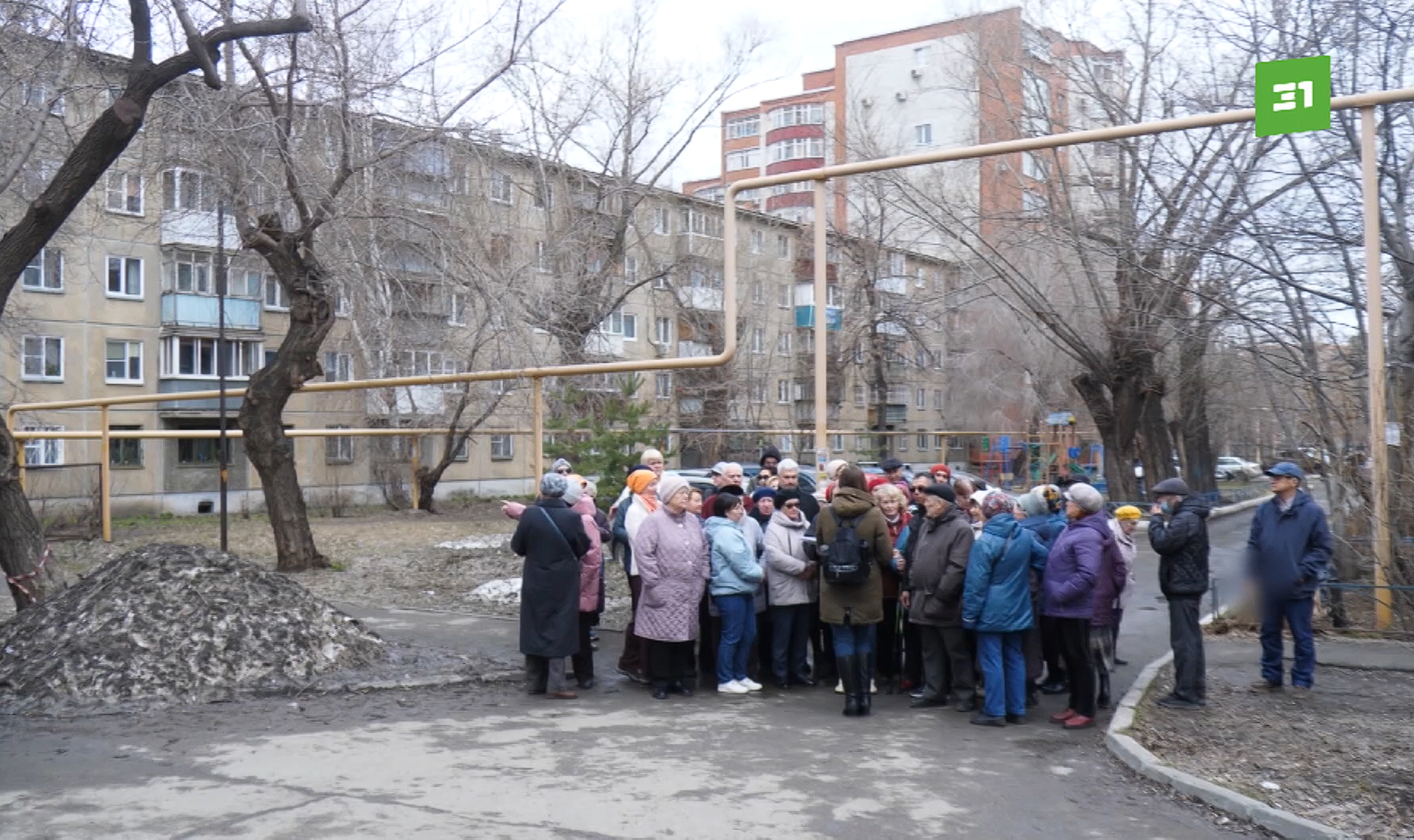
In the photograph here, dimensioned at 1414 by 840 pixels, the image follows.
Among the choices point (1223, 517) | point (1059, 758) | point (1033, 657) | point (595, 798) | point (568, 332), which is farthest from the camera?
point (1223, 517)

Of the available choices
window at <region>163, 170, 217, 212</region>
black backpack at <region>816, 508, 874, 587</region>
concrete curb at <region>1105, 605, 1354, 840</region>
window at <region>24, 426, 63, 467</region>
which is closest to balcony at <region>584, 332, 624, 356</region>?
window at <region>163, 170, 217, 212</region>

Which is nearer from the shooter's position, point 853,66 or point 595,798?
point 595,798

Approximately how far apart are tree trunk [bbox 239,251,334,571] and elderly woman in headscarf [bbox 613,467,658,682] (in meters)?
8.10

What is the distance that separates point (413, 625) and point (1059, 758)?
7.55 m

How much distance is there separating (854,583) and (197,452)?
3549 centimetres

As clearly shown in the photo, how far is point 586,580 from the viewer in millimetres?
10078

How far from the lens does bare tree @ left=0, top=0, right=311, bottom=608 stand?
11031mm

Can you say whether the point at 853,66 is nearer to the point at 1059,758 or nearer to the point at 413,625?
the point at 413,625

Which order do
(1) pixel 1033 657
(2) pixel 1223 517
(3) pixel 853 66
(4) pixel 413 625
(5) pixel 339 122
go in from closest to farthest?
(1) pixel 1033 657, (4) pixel 413 625, (5) pixel 339 122, (2) pixel 1223 517, (3) pixel 853 66

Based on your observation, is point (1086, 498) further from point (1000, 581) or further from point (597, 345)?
point (597, 345)

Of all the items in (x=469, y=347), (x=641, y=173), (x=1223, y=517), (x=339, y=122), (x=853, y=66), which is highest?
(x=853, y=66)

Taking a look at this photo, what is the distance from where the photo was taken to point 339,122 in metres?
15.3

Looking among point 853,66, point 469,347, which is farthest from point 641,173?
point 853,66

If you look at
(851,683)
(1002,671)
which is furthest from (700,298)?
Answer: (1002,671)
